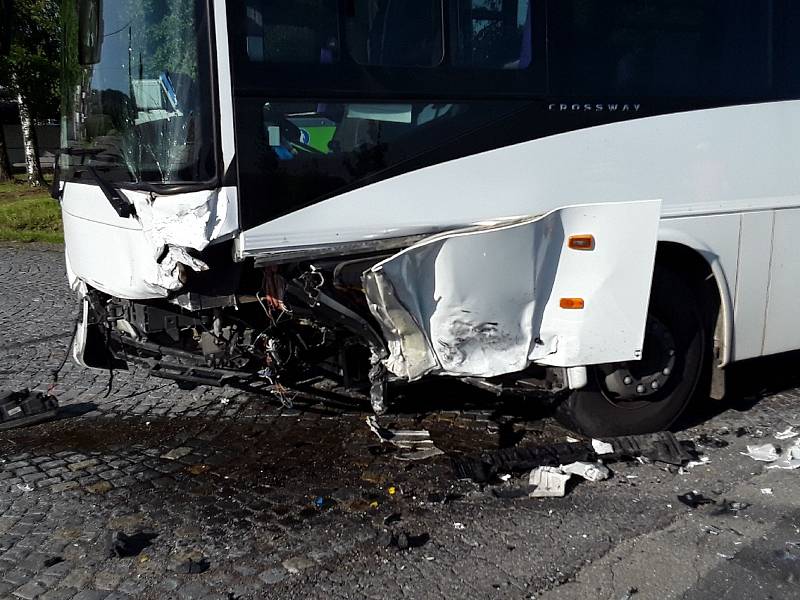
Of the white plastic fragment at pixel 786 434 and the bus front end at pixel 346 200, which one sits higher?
the bus front end at pixel 346 200

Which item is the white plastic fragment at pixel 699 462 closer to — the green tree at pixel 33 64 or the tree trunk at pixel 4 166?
the green tree at pixel 33 64

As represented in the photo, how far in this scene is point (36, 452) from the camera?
538cm

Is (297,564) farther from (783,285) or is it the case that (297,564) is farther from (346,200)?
(783,285)

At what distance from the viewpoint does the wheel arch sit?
16.5 ft

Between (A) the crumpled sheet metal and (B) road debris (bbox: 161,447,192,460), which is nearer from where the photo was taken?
(A) the crumpled sheet metal

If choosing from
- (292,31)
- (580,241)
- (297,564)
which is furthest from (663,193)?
(297,564)

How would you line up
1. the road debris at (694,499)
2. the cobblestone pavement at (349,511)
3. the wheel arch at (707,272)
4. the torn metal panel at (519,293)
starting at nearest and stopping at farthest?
the cobblestone pavement at (349,511)
the torn metal panel at (519,293)
the road debris at (694,499)
the wheel arch at (707,272)

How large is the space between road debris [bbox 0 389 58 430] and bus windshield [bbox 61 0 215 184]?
183 cm

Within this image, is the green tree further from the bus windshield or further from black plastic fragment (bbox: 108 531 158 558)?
black plastic fragment (bbox: 108 531 158 558)

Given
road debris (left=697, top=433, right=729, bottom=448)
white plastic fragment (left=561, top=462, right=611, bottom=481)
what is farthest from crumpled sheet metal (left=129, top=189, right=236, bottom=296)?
road debris (left=697, top=433, right=729, bottom=448)

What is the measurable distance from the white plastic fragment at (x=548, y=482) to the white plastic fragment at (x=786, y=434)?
1649 mm

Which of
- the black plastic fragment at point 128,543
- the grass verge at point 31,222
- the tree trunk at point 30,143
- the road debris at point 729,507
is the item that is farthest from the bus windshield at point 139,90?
the tree trunk at point 30,143

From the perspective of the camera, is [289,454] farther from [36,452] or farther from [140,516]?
[36,452]

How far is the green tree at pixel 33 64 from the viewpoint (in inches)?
687
